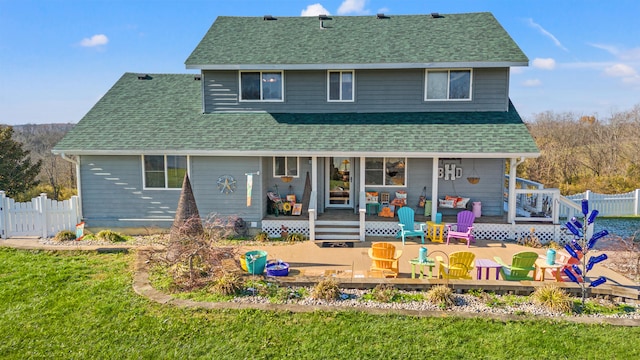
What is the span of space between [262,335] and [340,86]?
10211 millimetres

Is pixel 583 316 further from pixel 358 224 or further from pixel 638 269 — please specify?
pixel 358 224

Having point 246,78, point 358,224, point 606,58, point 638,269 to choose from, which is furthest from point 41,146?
point 606,58

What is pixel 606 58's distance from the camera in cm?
2873

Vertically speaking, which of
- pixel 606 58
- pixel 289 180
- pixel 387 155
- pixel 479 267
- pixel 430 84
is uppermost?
pixel 606 58

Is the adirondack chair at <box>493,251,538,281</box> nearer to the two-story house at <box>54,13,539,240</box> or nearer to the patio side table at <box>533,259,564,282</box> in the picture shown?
the patio side table at <box>533,259,564,282</box>

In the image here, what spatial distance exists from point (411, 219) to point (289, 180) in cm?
462

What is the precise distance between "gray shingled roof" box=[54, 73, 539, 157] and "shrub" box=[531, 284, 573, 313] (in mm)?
5402

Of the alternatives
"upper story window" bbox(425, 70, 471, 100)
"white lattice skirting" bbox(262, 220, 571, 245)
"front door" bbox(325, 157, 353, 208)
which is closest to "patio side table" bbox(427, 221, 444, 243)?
"white lattice skirting" bbox(262, 220, 571, 245)

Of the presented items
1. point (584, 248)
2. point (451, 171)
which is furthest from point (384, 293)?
point (451, 171)

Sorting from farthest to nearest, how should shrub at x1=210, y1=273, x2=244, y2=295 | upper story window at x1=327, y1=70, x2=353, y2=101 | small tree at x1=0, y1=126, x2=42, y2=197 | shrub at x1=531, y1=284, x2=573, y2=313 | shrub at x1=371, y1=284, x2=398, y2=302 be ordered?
small tree at x1=0, y1=126, x2=42, y2=197, upper story window at x1=327, y1=70, x2=353, y2=101, shrub at x1=210, y1=273, x2=244, y2=295, shrub at x1=371, y1=284, x2=398, y2=302, shrub at x1=531, y1=284, x2=573, y2=313

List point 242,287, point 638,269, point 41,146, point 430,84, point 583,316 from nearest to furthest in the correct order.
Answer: point 583,316
point 242,287
point 638,269
point 430,84
point 41,146

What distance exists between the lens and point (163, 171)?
44.0ft

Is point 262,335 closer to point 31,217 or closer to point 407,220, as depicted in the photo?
point 407,220

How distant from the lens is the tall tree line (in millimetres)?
20906
